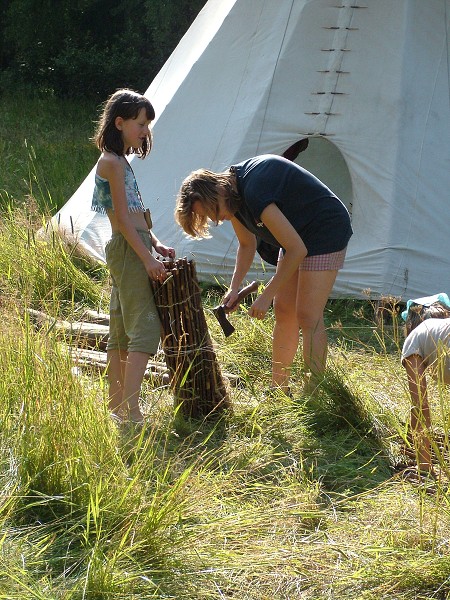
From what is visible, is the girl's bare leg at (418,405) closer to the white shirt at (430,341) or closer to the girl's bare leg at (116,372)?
the white shirt at (430,341)

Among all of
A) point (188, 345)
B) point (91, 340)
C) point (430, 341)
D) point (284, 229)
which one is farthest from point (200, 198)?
point (91, 340)

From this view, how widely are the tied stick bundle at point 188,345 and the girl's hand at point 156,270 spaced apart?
69 mm

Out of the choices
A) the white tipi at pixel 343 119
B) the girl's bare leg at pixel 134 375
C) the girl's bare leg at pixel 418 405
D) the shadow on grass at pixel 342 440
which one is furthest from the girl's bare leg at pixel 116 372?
the white tipi at pixel 343 119

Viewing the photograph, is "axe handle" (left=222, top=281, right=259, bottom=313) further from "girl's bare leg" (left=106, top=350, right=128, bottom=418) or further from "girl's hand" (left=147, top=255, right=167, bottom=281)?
"girl's bare leg" (left=106, top=350, right=128, bottom=418)

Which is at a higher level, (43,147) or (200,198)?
(200,198)

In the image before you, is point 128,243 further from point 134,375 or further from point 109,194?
point 134,375

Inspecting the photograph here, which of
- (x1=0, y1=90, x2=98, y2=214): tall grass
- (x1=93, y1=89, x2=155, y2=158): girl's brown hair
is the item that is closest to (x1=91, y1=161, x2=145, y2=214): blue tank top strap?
(x1=93, y1=89, x2=155, y2=158): girl's brown hair

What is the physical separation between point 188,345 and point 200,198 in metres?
0.75

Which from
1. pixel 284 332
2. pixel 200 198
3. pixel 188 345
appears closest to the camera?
pixel 200 198

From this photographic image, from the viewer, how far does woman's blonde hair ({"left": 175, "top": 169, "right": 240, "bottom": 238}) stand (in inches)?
164

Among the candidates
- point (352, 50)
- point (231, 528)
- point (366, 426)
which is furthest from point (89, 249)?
point (231, 528)

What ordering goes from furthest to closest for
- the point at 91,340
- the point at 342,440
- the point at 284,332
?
the point at 91,340
the point at 284,332
the point at 342,440

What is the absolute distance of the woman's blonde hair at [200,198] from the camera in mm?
4176

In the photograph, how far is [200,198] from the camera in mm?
4176
